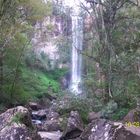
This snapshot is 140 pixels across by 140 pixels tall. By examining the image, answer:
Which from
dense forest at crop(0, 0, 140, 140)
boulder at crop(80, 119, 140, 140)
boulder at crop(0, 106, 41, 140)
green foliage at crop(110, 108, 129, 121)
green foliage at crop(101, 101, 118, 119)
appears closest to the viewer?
boulder at crop(80, 119, 140, 140)

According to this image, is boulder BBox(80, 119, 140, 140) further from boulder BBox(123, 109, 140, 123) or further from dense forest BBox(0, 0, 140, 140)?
boulder BBox(123, 109, 140, 123)

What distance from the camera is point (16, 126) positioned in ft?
24.8

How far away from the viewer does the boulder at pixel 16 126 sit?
24.4 feet

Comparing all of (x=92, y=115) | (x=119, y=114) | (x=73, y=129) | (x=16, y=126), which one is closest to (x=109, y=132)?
(x=16, y=126)

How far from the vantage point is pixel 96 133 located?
7848mm

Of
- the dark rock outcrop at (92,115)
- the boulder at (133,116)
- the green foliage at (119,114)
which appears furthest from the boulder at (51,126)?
the boulder at (133,116)

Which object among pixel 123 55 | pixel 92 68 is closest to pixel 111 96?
pixel 123 55

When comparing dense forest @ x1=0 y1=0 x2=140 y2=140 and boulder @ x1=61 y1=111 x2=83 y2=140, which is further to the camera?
boulder @ x1=61 y1=111 x2=83 y2=140

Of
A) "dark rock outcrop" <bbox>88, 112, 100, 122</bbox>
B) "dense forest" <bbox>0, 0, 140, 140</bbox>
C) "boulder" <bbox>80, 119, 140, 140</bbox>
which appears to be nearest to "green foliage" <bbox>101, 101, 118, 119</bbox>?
"dense forest" <bbox>0, 0, 140, 140</bbox>

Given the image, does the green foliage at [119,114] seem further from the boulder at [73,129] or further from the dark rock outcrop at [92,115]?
the boulder at [73,129]

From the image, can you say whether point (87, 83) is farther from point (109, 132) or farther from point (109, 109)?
point (109, 132)

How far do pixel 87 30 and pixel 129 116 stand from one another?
1061 centimetres

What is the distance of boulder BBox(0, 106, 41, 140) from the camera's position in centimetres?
743

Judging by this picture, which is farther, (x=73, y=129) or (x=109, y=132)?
(x=73, y=129)
